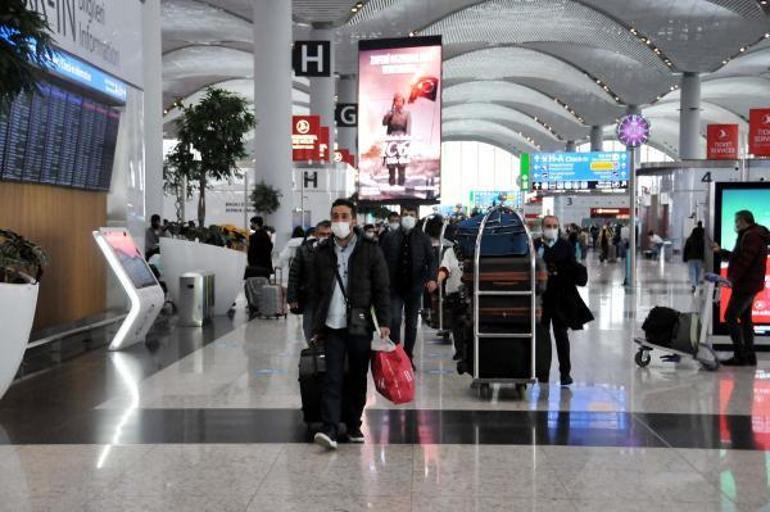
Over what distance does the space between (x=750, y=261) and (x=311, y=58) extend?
703 inches

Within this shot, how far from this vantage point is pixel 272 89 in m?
24.3

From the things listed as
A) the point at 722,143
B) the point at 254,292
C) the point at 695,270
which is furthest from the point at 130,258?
the point at 722,143

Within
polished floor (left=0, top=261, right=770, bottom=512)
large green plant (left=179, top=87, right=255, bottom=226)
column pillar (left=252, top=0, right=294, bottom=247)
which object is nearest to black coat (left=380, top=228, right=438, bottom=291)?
polished floor (left=0, top=261, right=770, bottom=512)

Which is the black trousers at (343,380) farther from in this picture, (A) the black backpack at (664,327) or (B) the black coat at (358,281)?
(A) the black backpack at (664,327)

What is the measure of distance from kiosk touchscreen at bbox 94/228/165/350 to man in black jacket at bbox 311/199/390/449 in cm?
503

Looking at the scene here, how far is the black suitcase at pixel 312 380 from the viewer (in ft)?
20.5

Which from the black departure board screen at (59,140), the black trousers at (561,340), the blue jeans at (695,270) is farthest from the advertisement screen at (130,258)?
the blue jeans at (695,270)

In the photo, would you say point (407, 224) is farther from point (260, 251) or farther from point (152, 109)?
point (152, 109)

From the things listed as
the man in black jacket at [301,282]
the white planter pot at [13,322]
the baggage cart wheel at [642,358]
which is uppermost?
the man in black jacket at [301,282]

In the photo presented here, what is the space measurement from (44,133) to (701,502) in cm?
839

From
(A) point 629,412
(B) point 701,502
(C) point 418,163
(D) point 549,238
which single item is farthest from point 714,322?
(C) point 418,163

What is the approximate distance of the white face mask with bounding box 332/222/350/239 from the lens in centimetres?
602

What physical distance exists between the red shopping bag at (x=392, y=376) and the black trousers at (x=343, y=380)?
0.10 metres

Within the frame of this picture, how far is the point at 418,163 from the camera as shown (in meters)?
22.2
